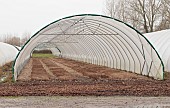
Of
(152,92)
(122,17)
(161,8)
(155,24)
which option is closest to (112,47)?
(152,92)

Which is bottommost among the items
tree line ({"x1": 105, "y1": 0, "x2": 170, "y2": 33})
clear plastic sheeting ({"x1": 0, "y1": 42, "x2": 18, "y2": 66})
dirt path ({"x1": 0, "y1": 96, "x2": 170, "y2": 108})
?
dirt path ({"x1": 0, "y1": 96, "x2": 170, "y2": 108})

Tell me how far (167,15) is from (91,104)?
1419 inches

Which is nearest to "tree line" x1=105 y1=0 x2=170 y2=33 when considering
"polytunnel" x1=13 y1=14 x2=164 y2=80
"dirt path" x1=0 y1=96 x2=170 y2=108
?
"polytunnel" x1=13 y1=14 x2=164 y2=80

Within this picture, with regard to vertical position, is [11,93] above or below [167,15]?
below

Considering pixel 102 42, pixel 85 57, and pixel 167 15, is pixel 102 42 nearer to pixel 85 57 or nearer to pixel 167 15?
pixel 85 57

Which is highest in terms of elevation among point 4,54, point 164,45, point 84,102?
point 164,45

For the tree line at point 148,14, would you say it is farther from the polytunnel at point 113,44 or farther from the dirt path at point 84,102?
the dirt path at point 84,102

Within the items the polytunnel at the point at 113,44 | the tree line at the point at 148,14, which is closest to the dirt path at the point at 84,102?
the polytunnel at the point at 113,44

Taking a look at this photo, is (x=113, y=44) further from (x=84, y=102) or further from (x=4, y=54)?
(x=84, y=102)

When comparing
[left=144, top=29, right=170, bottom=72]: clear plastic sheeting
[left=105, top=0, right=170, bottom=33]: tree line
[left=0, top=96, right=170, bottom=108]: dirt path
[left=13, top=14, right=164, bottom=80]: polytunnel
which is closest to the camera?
[left=0, top=96, right=170, bottom=108]: dirt path

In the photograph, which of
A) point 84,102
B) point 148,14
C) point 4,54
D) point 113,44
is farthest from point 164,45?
point 148,14

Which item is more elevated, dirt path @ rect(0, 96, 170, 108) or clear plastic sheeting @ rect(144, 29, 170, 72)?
clear plastic sheeting @ rect(144, 29, 170, 72)

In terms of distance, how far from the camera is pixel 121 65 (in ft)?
76.1

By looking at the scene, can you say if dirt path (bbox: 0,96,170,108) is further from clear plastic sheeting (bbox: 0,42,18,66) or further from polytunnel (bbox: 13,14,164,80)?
clear plastic sheeting (bbox: 0,42,18,66)
